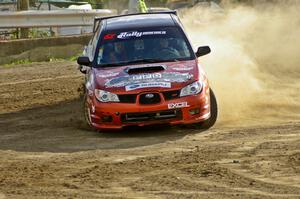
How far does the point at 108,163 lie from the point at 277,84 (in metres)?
7.69

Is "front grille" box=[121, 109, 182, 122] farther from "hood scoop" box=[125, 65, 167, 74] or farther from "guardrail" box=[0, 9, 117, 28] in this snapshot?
"guardrail" box=[0, 9, 117, 28]

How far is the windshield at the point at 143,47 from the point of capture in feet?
35.6

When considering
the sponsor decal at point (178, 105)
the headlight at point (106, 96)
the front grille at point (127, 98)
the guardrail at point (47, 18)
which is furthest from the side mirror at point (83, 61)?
the guardrail at point (47, 18)

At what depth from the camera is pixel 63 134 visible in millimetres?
10258

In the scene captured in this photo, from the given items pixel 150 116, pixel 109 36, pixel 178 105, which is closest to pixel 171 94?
pixel 178 105

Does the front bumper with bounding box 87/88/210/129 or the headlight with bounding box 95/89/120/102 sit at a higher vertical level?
the headlight with bounding box 95/89/120/102

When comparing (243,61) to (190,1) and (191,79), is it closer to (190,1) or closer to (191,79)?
(191,79)

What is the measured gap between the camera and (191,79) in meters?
10.1

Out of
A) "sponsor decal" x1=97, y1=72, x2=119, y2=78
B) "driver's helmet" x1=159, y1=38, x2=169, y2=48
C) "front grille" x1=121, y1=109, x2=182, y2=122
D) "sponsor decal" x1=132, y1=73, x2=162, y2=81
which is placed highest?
"driver's helmet" x1=159, y1=38, x2=169, y2=48

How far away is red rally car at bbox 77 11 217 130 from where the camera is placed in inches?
391

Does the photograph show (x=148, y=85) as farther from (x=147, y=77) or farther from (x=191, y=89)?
(x=191, y=89)

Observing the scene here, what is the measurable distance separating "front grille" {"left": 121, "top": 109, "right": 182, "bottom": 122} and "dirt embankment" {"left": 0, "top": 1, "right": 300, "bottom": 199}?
236 millimetres

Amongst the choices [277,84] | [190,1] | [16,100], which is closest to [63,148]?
[16,100]

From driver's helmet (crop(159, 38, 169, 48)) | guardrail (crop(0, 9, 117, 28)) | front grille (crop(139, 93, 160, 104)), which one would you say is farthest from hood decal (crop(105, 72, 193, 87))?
guardrail (crop(0, 9, 117, 28))
